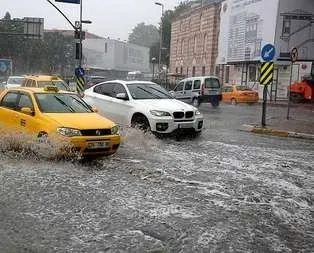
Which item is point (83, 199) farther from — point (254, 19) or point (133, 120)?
point (254, 19)

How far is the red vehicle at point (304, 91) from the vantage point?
36091 millimetres

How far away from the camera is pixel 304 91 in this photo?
36281 mm

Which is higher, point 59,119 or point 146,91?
point 146,91

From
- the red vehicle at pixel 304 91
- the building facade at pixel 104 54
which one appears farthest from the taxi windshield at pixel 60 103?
the building facade at pixel 104 54

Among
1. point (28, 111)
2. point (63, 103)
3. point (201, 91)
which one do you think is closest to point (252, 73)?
point (201, 91)

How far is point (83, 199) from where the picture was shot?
7770 millimetres

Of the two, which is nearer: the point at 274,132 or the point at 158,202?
the point at 158,202

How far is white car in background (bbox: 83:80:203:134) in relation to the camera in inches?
552

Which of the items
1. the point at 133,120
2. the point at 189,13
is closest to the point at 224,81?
the point at 189,13

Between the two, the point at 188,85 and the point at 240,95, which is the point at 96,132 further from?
the point at 240,95

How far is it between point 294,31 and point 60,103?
29.0m

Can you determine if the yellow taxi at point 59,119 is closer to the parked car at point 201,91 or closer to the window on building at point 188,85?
the parked car at point 201,91

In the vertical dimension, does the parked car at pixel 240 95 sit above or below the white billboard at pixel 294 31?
below

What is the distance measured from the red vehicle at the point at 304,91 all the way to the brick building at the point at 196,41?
53.5 ft
